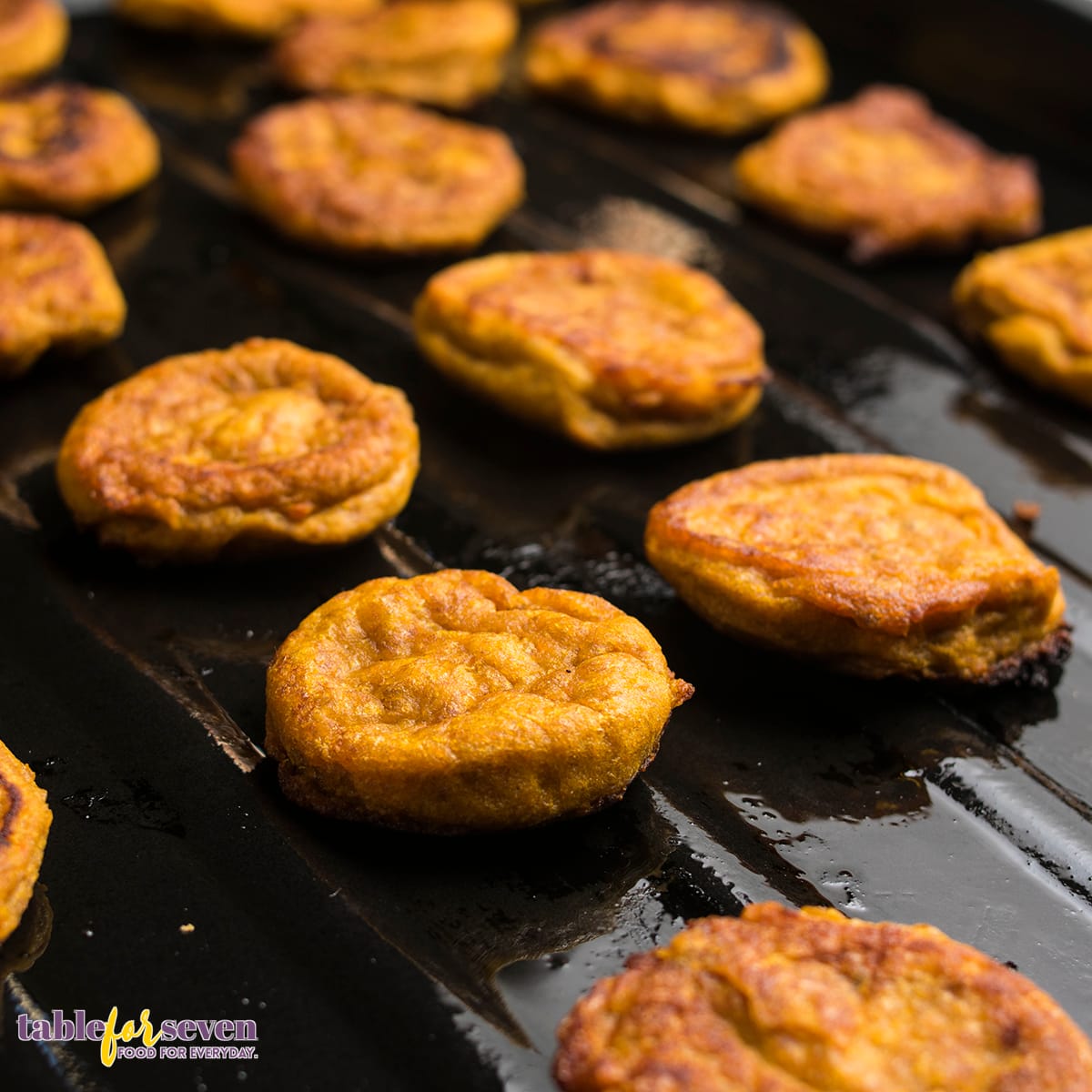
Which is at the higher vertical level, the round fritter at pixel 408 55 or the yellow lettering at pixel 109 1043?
the round fritter at pixel 408 55

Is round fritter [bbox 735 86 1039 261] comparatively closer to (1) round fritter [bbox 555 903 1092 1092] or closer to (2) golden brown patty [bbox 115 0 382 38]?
(2) golden brown patty [bbox 115 0 382 38]

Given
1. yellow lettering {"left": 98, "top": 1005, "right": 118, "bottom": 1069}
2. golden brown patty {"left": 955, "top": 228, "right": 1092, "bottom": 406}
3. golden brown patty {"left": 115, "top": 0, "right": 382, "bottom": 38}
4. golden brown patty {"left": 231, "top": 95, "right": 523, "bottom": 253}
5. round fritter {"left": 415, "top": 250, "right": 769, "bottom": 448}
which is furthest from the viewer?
golden brown patty {"left": 115, "top": 0, "right": 382, "bottom": 38}

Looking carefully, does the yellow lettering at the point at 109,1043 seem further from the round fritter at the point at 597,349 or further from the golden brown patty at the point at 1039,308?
the golden brown patty at the point at 1039,308

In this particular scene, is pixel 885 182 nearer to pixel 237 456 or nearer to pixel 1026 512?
pixel 1026 512

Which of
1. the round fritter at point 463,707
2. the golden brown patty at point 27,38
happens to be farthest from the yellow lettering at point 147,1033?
the golden brown patty at point 27,38

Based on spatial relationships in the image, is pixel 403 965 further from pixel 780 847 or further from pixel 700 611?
pixel 700 611

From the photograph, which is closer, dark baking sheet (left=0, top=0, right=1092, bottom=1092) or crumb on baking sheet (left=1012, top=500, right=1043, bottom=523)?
dark baking sheet (left=0, top=0, right=1092, bottom=1092)

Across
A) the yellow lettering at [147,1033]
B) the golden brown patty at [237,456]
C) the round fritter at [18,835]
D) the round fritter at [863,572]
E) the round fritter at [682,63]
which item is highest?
the round fritter at [682,63]

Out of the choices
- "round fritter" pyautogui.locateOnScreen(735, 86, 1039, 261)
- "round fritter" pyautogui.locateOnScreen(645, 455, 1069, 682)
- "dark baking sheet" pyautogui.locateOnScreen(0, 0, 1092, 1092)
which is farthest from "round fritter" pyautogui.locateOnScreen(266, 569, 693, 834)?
"round fritter" pyautogui.locateOnScreen(735, 86, 1039, 261)
